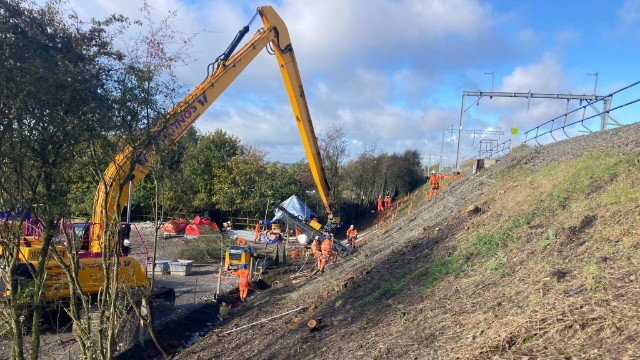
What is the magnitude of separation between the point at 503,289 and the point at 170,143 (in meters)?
5.29

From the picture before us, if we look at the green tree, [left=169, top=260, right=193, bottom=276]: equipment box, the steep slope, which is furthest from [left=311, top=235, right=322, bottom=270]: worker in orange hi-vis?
the green tree

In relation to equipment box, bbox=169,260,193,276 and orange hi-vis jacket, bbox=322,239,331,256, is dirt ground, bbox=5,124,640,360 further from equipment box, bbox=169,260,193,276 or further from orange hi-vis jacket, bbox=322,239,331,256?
equipment box, bbox=169,260,193,276

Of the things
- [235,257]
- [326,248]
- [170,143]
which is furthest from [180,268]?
[170,143]

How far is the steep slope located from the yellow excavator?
2.87 m

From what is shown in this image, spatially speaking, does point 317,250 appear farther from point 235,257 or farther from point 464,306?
point 464,306

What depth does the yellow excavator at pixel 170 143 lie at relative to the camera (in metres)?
7.45

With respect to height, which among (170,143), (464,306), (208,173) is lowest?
(464,306)

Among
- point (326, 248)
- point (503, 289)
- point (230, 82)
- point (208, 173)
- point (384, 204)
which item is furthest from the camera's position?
point (384, 204)

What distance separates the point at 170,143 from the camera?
7652 mm

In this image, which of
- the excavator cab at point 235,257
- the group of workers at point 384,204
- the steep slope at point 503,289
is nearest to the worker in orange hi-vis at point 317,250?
the excavator cab at point 235,257

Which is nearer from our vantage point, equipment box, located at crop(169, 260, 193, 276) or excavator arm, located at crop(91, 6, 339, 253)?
excavator arm, located at crop(91, 6, 339, 253)

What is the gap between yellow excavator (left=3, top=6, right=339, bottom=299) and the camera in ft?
24.4

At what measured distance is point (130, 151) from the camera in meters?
6.93

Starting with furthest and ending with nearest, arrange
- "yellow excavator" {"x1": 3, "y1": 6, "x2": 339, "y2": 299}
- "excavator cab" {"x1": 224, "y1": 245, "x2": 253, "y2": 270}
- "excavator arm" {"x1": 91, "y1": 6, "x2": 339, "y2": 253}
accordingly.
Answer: "excavator cab" {"x1": 224, "y1": 245, "x2": 253, "y2": 270}
"excavator arm" {"x1": 91, "y1": 6, "x2": 339, "y2": 253}
"yellow excavator" {"x1": 3, "y1": 6, "x2": 339, "y2": 299}
